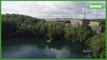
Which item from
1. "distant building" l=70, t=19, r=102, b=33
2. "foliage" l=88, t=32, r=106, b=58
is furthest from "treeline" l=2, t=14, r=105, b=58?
"distant building" l=70, t=19, r=102, b=33

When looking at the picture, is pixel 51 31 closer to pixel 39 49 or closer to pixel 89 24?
pixel 39 49

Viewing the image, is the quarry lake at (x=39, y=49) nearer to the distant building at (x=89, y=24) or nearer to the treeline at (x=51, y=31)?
the treeline at (x=51, y=31)

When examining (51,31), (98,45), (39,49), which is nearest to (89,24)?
(98,45)

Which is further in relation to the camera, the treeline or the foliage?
the treeline

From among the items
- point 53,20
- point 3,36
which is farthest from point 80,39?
point 3,36

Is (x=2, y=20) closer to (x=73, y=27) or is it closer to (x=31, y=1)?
(x=31, y=1)

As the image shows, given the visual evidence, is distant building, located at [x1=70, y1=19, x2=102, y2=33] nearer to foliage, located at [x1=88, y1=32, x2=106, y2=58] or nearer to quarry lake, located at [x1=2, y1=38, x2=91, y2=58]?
foliage, located at [x1=88, y1=32, x2=106, y2=58]
